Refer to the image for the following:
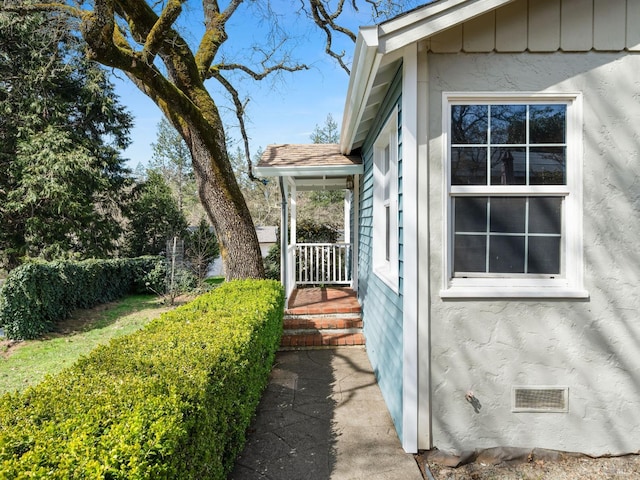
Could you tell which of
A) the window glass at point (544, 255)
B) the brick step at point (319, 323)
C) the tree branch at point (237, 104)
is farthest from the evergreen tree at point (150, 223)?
the window glass at point (544, 255)

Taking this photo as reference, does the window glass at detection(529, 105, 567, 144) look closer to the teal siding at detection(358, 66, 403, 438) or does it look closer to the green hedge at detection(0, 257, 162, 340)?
the teal siding at detection(358, 66, 403, 438)

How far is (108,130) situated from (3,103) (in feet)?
10.8

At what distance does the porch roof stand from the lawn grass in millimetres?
3526

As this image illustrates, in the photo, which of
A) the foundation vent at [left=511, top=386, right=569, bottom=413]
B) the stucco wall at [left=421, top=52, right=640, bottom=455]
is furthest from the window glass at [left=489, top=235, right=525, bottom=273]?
the foundation vent at [left=511, top=386, right=569, bottom=413]

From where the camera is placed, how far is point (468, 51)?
9.55 ft

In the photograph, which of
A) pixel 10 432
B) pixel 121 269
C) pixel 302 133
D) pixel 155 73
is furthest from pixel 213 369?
pixel 302 133

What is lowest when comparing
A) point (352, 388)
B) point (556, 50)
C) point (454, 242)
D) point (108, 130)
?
point (352, 388)

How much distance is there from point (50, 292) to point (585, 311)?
366 inches

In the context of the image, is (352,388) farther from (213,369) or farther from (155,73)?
(155,73)

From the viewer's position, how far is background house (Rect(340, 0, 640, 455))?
2891mm

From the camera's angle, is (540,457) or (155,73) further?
(155,73)

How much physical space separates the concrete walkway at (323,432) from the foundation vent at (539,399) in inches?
36.7

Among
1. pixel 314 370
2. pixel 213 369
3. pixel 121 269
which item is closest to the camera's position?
pixel 213 369

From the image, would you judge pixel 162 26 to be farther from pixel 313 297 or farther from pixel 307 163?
pixel 313 297
